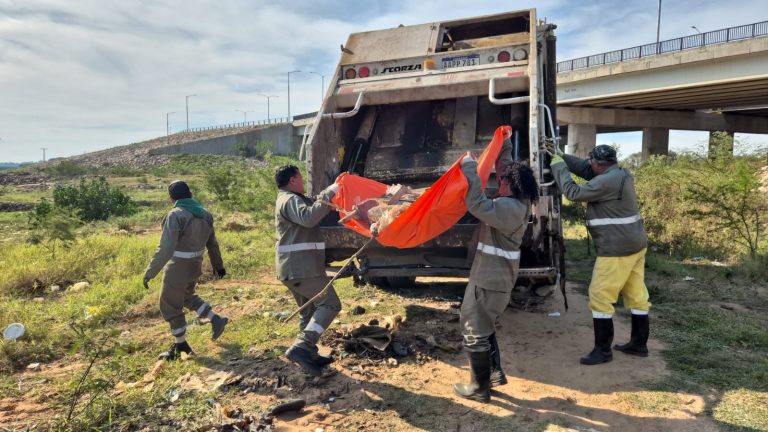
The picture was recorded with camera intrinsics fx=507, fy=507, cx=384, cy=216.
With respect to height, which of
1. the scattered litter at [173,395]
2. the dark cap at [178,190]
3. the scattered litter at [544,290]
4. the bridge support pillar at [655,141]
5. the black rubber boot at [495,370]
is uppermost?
the bridge support pillar at [655,141]

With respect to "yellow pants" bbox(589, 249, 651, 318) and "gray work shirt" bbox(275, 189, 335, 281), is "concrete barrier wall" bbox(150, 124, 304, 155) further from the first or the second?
"yellow pants" bbox(589, 249, 651, 318)

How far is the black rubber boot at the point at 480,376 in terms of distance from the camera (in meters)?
3.10

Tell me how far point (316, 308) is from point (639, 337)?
7.95ft

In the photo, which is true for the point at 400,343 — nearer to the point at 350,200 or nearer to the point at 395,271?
the point at 395,271

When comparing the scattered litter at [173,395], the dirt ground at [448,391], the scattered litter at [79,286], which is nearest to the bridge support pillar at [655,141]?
the dirt ground at [448,391]

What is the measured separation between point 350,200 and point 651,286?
3735mm

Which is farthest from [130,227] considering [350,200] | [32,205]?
[350,200]

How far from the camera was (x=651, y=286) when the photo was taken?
551 cm

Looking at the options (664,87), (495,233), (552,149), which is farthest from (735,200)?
(664,87)

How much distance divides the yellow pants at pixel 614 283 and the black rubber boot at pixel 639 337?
5 centimetres

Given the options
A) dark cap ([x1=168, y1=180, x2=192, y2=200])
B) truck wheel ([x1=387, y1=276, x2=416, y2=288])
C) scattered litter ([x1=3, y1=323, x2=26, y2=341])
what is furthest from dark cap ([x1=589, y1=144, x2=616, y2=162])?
scattered litter ([x1=3, y1=323, x2=26, y2=341])

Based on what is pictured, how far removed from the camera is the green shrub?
12698 millimetres

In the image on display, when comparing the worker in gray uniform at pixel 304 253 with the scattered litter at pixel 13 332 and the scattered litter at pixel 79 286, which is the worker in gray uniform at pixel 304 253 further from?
the scattered litter at pixel 79 286

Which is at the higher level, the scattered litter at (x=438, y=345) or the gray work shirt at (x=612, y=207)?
the gray work shirt at (x=612, y=207)
